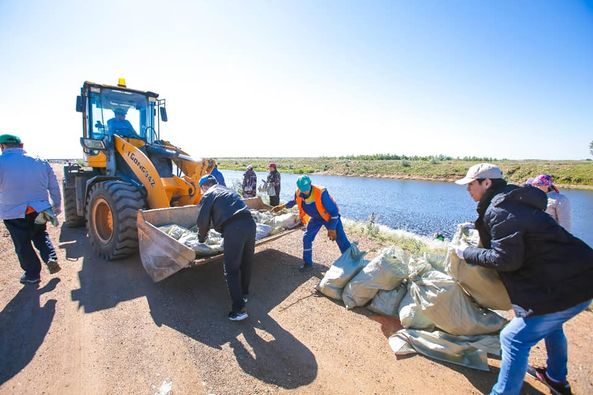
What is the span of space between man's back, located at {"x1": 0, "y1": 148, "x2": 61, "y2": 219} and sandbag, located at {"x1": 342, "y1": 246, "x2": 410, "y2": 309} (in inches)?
162

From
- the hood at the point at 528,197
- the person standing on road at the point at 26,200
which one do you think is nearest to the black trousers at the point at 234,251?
the hood at the point at 528,197

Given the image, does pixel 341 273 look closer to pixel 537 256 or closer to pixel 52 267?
pixel 537 256

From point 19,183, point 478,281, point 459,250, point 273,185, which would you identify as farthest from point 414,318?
point 273,185

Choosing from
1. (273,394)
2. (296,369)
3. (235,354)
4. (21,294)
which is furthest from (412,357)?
(21,294)

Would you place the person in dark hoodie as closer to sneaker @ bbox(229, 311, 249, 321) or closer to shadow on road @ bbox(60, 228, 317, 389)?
shadow on road @ bbox(60, 228, 317, 389)

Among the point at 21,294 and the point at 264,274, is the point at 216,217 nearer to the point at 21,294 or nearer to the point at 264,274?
the point at 264,274

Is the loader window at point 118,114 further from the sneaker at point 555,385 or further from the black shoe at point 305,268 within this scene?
the sneaker at point 555,385

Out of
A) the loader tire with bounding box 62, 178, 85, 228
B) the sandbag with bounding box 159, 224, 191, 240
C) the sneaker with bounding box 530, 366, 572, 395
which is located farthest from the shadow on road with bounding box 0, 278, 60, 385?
the sneaker with bounding box 530, 366, 572, 395

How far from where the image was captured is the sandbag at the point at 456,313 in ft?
9.09

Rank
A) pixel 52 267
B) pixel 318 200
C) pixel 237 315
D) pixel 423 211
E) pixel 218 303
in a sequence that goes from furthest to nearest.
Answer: pixel 423 211 → pixel 318 200 → pixel 52 267 → pixel 218 303 → pixel 237 315

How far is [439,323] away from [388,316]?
71 cm

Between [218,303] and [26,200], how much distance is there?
2798 mm

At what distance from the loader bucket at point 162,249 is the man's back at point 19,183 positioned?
4.23 feet

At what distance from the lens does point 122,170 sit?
588 centimetres
